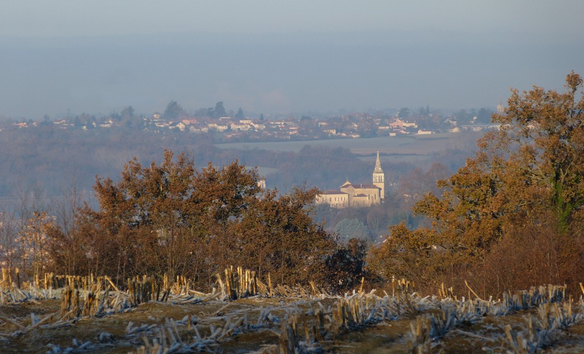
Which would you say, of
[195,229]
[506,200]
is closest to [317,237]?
[195,229]

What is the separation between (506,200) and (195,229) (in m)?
11.8

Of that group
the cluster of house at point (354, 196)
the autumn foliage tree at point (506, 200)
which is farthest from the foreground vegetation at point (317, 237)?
the cluster of house at point (354, 196)

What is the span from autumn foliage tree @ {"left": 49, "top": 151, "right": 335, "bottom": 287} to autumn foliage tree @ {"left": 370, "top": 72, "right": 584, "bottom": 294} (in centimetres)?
317

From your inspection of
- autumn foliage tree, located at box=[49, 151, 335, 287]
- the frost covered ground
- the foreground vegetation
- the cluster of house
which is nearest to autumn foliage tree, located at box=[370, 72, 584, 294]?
the foreground vegetation

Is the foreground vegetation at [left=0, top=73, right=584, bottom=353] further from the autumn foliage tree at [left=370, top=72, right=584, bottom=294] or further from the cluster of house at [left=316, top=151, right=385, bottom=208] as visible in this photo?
the cluster of house at [left=316, top=151, right=385, bottom=208]

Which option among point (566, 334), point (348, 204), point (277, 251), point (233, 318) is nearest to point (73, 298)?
point (233, 318)

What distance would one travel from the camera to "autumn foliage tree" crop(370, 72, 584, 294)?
2597 cm

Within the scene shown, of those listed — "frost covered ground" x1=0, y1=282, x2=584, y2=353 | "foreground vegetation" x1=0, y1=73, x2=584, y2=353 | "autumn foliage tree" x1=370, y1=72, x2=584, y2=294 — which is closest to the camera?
"frost covered ground" x1=0, y1=282, x2=584, y2=353

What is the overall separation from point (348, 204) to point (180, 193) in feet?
469

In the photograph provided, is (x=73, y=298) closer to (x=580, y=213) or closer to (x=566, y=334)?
(x=566, y=334)

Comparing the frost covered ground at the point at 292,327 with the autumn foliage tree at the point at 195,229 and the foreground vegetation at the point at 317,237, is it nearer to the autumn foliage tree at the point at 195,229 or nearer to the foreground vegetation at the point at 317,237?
the foreground vegetation at the point at 317,237

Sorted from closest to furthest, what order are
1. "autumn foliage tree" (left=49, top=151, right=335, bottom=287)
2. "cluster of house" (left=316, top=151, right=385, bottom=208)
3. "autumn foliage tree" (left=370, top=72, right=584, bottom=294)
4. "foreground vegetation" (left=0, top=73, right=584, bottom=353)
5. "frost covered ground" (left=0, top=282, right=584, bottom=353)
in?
"frost covered ground" (left=0, top=282, right=584, bottom=353) → "foreground vegetation" (left=0, top=73, right=584, bottom=353) → "autumn foliage tree" (left=49, top=151, right=335, bottom=287) → "autumn foliage tree" (left=370, top=72, right=584, bottom=294) → "cluster of house" (left=316, top=151, right=385, bottom=208)

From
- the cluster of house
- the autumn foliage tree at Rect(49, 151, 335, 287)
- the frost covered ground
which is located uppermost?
the frost covered ground

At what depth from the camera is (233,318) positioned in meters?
5.96
